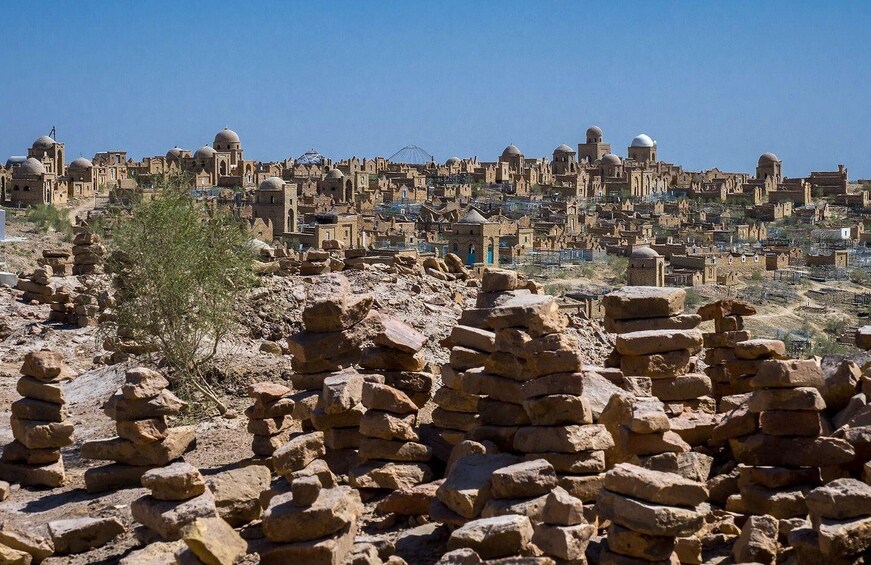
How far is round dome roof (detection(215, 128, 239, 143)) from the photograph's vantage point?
78.2 metres

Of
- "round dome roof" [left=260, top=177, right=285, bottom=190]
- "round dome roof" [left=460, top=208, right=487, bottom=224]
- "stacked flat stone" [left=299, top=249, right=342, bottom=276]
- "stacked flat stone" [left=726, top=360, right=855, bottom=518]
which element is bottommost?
"stacked flat stone" [left=726, top=360, right=855, bottom=518]

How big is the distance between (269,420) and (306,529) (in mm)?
2941

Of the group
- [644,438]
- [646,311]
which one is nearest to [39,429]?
[644,438]

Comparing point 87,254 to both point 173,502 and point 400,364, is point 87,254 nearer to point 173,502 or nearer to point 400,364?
point 400,364

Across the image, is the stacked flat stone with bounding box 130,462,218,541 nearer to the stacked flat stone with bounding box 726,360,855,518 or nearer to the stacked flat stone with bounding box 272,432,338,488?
the stacked flat stone with bounding box 272,432,338,488

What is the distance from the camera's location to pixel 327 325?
976 cm

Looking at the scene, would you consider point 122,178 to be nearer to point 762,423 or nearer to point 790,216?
point 790,216

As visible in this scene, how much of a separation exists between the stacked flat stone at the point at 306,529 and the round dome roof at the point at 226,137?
241 feet

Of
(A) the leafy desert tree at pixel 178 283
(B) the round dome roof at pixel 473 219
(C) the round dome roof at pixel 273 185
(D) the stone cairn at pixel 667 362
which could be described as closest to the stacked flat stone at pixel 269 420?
(A) the leafy desert tree at pixel 178 283

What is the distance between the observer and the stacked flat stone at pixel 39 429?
9.46 metres

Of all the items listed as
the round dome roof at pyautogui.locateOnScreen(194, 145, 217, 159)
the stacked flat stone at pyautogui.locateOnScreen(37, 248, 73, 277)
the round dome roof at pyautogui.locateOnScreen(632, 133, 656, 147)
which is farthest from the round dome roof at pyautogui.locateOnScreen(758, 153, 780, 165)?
the stacked flat stone at pyautogui.locateOnScreen(37, 248, 73, 277)

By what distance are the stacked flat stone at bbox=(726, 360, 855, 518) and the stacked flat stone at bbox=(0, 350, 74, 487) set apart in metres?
5.22

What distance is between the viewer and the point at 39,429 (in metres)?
9.45

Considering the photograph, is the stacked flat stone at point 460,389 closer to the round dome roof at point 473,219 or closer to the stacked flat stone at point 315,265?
the stacked flat stone at point 315,265
